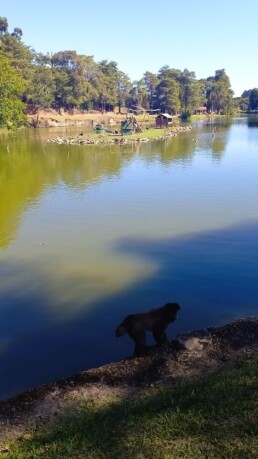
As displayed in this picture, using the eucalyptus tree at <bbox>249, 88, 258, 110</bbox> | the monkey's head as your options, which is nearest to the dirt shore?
the monkey's head

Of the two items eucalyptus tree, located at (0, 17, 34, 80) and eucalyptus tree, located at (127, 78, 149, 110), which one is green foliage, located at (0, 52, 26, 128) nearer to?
eucalyptus tree, located at (0, 17, 34, 80)

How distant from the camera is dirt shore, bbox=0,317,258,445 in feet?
23.4

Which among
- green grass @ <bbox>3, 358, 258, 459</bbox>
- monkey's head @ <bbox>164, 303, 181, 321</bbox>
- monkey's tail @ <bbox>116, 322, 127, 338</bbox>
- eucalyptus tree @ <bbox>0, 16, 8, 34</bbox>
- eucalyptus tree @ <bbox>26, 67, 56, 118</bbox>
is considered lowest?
green grass @ <bbox>3, 358, 258, 459</bbox>

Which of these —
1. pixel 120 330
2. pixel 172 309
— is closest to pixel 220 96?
pixel 172 309

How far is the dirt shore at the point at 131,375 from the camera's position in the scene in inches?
281

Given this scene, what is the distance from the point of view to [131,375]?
834 centimetres

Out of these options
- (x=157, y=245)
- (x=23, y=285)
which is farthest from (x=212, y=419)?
(x=157, y=245)

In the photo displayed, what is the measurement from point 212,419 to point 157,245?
487 inches

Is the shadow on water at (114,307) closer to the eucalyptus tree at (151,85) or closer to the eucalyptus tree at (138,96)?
the eucalyptus tree at (138,96)

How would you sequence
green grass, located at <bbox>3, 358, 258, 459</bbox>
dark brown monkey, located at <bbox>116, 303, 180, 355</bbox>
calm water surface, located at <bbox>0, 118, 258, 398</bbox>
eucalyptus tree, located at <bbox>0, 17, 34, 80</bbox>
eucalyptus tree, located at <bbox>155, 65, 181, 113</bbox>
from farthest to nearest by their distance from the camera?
eucalyptus tree, located at <bbox>155, 65, 181, 113</bbox> < eucalyptus tree, located at <bbox>0, 17, 34, 80</bbox> < calm water surface, located at <bbox>0, 118, 258, 398</bbox> < dark brown monkey, located at <bbox>116, 303, 180, 355</bbox> < green grass, located at <bbox>3, 358, 258, 459</bbox>

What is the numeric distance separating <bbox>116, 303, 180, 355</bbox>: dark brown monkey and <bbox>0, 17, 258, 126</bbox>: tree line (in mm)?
72510

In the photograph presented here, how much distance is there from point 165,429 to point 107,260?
429 inches

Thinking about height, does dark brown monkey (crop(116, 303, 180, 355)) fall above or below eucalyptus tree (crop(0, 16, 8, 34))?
below

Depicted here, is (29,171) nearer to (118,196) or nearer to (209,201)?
(118,196)
